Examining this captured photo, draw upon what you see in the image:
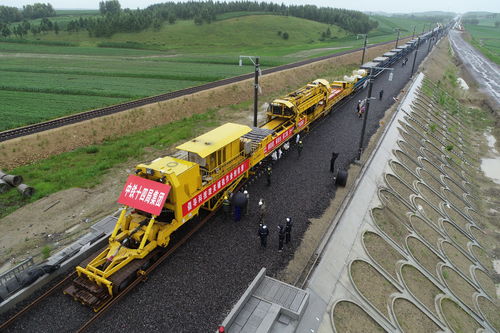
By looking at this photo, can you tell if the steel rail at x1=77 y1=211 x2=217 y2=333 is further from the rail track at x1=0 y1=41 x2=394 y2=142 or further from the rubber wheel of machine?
the rail track at x1=0 y1=41 x2=394 y2=142

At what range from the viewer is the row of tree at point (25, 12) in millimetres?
141875

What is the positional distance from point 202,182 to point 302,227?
5.40 m

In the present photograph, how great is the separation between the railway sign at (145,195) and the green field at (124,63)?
21.5m

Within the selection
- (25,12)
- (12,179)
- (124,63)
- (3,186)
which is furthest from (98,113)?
(25,12)

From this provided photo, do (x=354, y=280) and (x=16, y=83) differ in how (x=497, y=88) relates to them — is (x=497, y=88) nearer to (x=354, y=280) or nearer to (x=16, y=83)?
(x=354, y=280)

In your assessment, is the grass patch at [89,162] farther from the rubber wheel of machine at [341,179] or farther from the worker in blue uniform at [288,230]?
the rubber wheel of machine at [341,179]

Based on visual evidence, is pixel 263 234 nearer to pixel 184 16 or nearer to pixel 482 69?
pixel 482 69

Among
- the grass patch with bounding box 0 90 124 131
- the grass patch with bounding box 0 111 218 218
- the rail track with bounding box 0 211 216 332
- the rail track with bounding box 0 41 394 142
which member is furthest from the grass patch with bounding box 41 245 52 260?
the grass patch with bounding box 0 90 124 131

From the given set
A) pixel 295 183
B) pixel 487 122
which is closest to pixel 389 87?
pixel 487 122

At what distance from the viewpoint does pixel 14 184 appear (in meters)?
19.6

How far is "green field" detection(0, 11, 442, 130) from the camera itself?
3469cm

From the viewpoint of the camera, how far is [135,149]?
25.2m

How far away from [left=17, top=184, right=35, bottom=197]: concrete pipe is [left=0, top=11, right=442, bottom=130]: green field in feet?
38.7

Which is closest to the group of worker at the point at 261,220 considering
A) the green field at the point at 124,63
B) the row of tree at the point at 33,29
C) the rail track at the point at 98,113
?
the rail track at the point at 98,113
